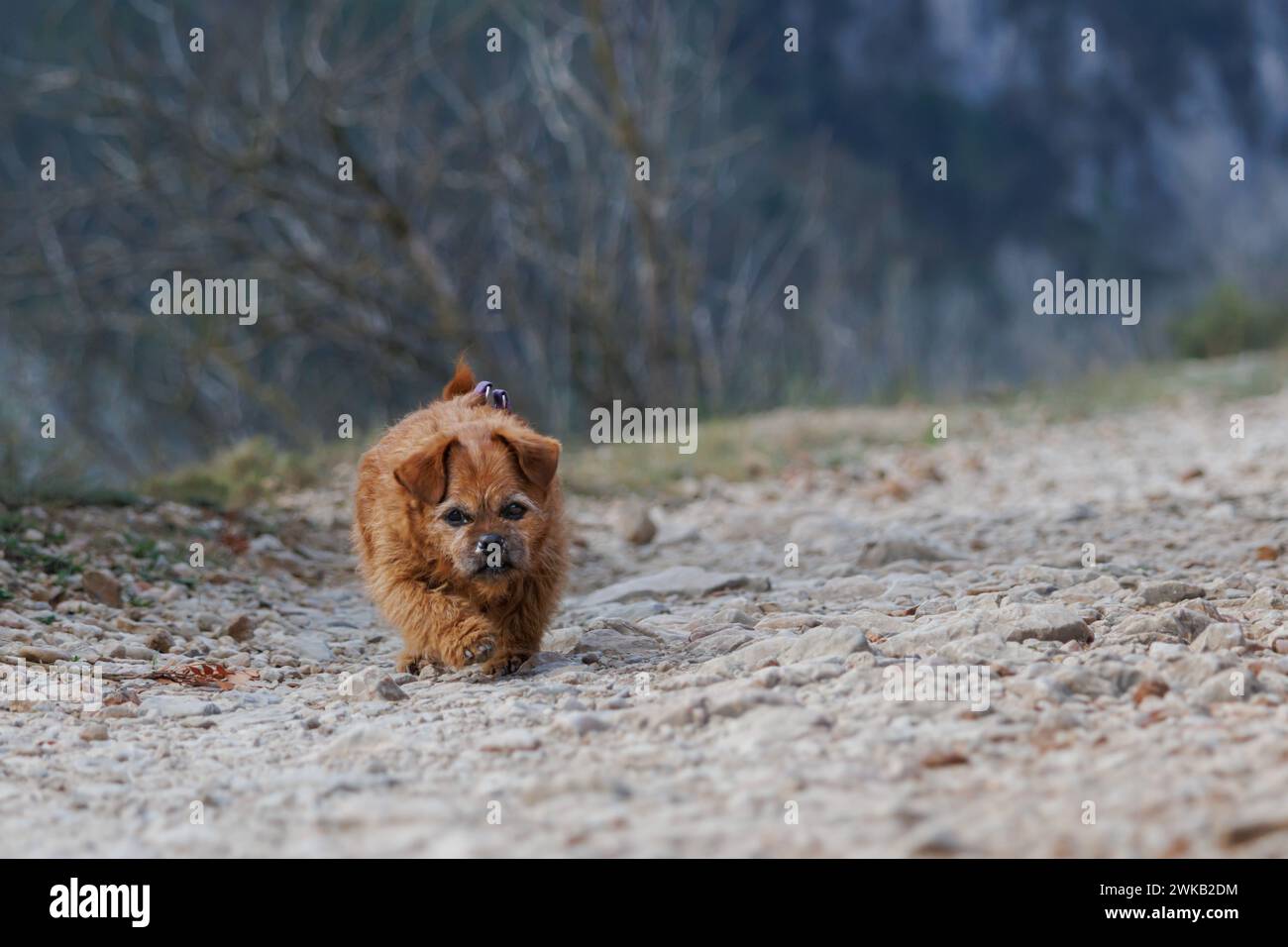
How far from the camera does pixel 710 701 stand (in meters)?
4.12

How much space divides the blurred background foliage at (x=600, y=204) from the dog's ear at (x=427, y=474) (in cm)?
344

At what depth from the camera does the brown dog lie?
528cm

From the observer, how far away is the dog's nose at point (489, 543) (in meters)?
5.15

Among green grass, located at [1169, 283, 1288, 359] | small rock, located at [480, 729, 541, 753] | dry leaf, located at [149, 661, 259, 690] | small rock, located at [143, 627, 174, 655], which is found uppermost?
green grass, located at [1169, 283, 1288, 359]

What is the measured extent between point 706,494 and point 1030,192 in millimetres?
17658

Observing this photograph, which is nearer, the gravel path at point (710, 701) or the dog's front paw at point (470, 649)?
the gravel path at point (710, 701)

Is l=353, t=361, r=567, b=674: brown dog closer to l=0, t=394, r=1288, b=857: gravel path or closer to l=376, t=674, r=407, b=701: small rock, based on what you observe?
l=0, t=394, r=1288, b=857: gravel path

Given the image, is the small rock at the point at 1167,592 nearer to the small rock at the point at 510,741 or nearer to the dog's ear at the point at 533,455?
the dog's ear at the point at 533,455

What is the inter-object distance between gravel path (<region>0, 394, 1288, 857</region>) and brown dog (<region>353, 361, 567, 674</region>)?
0.19 metres

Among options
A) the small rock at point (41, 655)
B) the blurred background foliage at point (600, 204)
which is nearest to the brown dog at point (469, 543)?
the small rock at point (41, 655)

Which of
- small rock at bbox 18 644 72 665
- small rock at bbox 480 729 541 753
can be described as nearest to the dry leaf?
small rock at bbox 18 644 72 665

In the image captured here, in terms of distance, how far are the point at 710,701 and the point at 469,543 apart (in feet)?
4.72

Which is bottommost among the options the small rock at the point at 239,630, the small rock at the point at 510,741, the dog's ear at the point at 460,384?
the small rock at the point at 510,741
